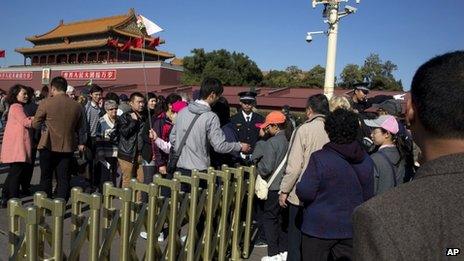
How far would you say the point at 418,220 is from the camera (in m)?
0.82

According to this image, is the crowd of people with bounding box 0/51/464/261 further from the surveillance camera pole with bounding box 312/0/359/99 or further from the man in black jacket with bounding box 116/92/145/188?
the surveillance camera pole with bounding box 312/0/359/99

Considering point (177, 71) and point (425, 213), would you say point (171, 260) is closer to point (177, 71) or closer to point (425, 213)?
point (425, 213)

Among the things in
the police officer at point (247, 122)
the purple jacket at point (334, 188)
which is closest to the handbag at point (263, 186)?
the purple jacket at point (334, 188)

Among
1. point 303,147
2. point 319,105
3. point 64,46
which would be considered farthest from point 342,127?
point 64,46

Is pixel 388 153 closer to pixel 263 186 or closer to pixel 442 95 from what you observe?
pixel 263 186

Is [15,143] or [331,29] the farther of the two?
[331,29]

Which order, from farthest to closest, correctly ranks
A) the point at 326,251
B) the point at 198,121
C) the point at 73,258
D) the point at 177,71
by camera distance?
the point at 177,71 → the point at 198,121 → the point at 326,251 → the point at 73,258

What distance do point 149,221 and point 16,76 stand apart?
37597mm

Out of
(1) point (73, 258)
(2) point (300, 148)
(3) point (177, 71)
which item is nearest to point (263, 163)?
(2) point (300, 148)

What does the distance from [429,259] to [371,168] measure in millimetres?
1706

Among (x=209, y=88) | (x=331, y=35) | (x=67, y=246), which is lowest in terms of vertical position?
(x=67, y=246)

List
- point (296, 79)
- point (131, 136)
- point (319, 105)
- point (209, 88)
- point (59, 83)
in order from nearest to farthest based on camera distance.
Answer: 1. point (319, 105)
2. point (209, 88)
3. point (59, 83)
4. point (131, 136)
5. point (296, 79)

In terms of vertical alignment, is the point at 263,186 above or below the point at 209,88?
below

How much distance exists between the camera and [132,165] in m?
4.71
